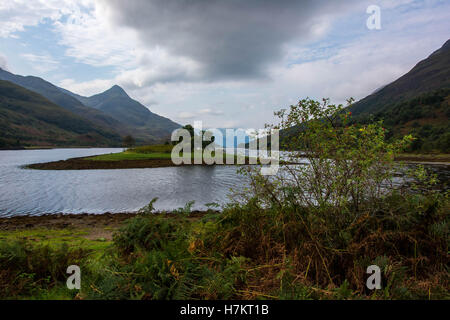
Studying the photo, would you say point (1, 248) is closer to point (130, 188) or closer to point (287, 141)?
point (287, 141)

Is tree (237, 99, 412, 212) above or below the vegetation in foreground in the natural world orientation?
above

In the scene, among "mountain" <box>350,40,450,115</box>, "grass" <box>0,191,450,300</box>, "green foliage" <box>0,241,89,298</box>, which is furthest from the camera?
"mountain" <box>350,40,450,115</box>

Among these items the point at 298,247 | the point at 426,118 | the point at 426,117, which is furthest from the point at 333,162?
the point at 426,117

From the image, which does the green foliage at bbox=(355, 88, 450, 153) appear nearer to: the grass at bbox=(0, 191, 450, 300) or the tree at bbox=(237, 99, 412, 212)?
the tree at bbox=(237, 99, 412, 212)

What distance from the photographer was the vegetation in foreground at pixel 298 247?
2650 mm

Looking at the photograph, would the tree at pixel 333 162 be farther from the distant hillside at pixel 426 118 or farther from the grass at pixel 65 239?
the distant hillside at pixel 426 118

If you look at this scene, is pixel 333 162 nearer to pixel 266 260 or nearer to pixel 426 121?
pixel 266 260

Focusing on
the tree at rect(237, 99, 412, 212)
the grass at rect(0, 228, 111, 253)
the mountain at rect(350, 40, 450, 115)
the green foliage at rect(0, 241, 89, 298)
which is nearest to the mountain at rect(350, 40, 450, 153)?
the mountain at rect(350, 40, 450, 115)

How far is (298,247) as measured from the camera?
3.44 m

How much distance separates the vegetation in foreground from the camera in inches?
104

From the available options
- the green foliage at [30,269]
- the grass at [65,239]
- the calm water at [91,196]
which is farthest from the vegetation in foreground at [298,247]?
the calm water at [91,196]

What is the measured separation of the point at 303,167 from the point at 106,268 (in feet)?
12.5

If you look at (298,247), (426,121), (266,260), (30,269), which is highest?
(426,121)

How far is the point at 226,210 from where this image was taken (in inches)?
Result: 170
